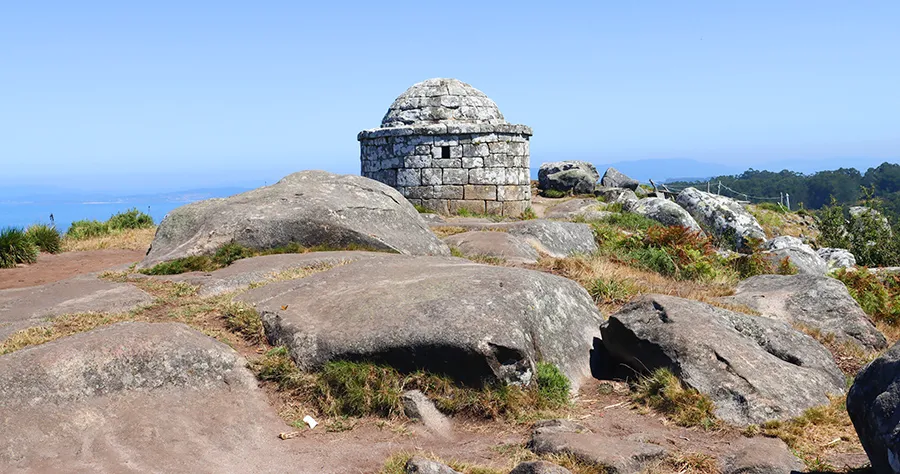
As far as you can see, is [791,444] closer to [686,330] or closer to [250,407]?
[686,330]

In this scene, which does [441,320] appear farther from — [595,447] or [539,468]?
[539,468]

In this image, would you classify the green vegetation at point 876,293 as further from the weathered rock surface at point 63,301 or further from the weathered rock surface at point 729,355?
the weathered rock surface at point 63,301

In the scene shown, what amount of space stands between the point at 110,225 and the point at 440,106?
27.9 ft

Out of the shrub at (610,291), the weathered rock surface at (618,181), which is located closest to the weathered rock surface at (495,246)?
the shrub at (610,291)

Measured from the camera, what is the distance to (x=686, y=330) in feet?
21.1

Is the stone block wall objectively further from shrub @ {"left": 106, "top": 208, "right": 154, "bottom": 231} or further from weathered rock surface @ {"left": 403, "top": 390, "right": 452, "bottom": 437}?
weathered rock surface @ {"left": 403, "top": 390, "right": 452, "bottom": 437}

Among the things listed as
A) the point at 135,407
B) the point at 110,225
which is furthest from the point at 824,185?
the point at 135,407

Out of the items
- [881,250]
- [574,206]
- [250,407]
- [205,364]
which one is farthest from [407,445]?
[881,250]

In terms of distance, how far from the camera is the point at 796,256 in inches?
574

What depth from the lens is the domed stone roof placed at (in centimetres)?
1988

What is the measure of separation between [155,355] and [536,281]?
3.30 metres

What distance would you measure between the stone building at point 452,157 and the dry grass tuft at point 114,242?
20.4 feet

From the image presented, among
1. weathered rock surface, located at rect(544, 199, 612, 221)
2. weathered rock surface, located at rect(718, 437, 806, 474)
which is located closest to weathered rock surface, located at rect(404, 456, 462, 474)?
weathered rock surface, located at rect(718, 437, 806, 474)

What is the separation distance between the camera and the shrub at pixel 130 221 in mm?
17984
